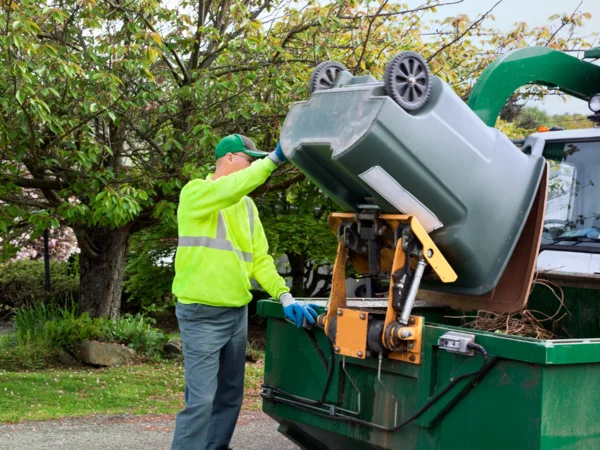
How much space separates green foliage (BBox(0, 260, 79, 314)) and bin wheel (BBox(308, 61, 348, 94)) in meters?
9.29

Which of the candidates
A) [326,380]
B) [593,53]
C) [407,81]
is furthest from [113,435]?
[593,53]

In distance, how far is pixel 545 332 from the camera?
4.38 metres

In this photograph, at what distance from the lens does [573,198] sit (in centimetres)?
520

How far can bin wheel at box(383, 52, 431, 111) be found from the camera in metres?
3.26

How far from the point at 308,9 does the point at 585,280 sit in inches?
158

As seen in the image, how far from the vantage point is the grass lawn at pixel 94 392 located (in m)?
6.45

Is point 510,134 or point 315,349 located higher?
point 510,134

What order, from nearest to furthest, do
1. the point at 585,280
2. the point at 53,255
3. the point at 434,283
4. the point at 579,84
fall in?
the point at 434,283, the point at 585,280, the point at 579,84, the point at 53,255

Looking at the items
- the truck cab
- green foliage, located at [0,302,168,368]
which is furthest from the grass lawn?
the truck cab

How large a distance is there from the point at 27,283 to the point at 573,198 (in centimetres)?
986

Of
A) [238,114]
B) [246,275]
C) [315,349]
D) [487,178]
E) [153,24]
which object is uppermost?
[153,24]

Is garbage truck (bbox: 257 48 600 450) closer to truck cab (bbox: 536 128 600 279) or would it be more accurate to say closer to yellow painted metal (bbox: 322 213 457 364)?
yellow painted metal (bbox: 322 213 457 364)

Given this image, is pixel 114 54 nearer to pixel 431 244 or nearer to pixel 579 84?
pixel 579 84

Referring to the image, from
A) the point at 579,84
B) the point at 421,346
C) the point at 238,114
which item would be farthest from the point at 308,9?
the point at 421,346
